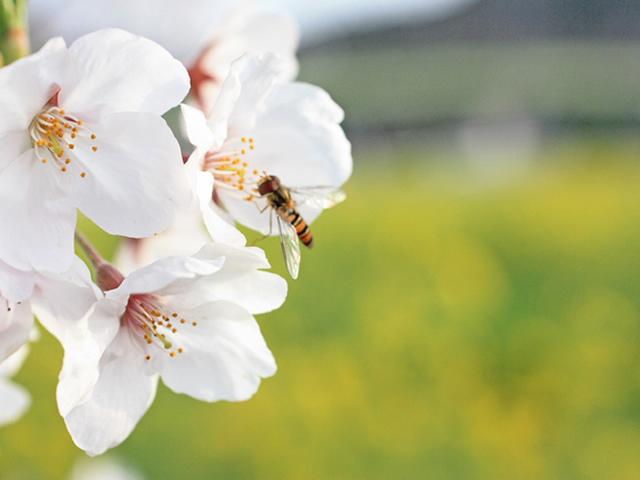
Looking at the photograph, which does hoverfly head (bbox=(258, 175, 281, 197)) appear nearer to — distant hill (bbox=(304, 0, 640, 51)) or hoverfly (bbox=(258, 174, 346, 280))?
hoverfly (bbox=(258, 174, 346, 280))

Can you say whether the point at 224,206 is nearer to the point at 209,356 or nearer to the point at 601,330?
the point at 209,356

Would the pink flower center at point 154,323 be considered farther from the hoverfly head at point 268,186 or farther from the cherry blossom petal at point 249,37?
the cherry blossom petal at point 249,37

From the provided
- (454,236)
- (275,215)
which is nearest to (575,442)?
(454,236)

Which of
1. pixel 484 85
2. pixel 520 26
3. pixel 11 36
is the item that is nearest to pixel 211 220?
pixel 11 36

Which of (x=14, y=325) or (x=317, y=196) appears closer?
(x=14, y=325)

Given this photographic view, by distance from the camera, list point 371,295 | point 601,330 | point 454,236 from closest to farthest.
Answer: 1. point 601,330
2. point 371,295
3. point 454,236

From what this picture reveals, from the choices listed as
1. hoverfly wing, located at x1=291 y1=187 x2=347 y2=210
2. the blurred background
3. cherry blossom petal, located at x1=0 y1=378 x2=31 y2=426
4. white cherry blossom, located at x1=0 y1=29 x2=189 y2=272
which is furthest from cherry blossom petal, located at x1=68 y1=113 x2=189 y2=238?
the blurred background

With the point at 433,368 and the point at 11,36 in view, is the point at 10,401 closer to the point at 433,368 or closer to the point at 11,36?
the point at 11,36
